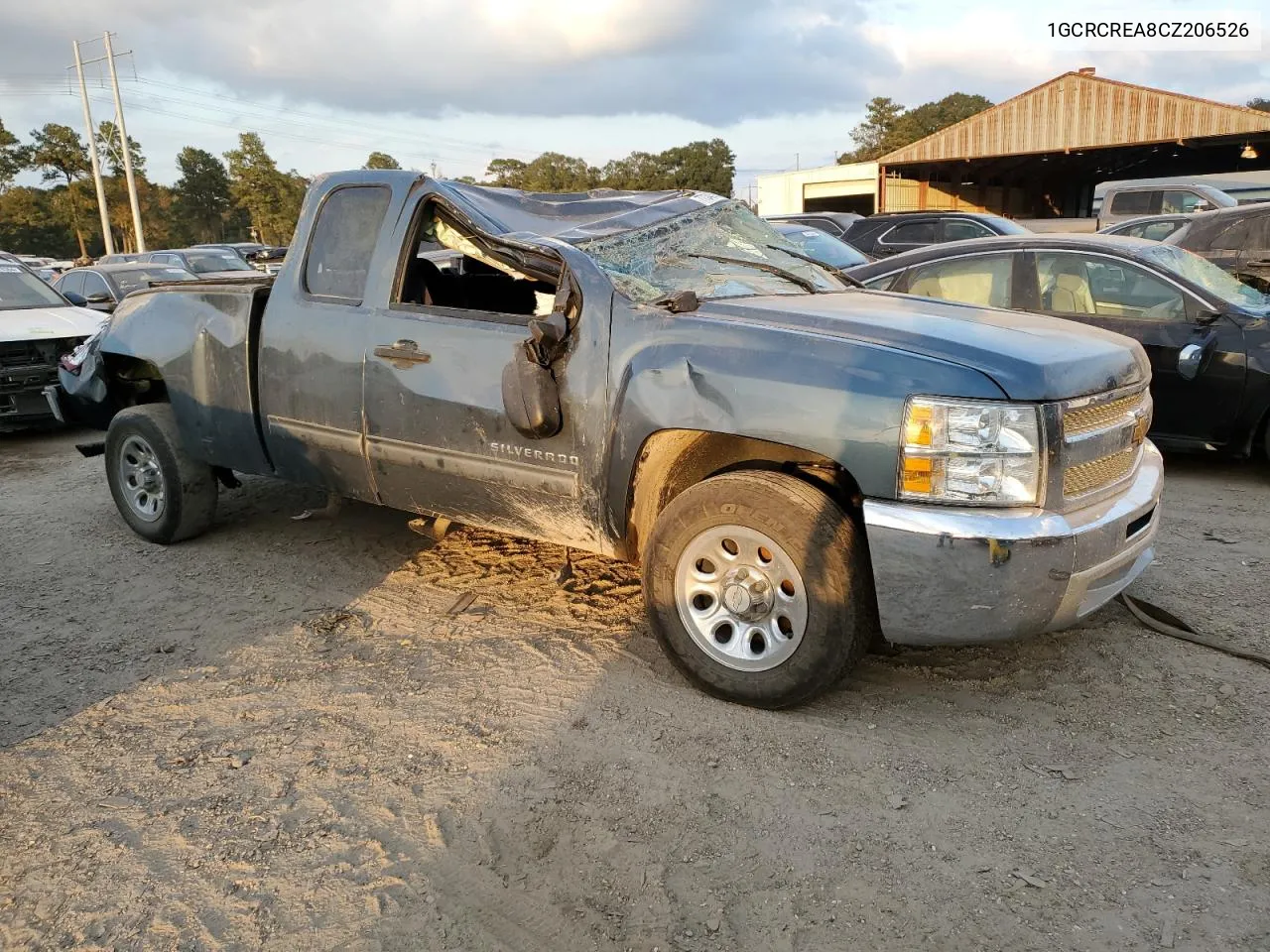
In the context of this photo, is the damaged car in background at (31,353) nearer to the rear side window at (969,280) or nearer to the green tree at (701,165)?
the rear side window at (969,280)

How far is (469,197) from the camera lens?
169 inches

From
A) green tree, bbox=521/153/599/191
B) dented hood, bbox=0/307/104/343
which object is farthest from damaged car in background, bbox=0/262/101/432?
green tree, bbox=521/153/599/191

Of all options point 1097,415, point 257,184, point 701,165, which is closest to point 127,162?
point 257,184

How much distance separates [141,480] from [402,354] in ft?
8.32

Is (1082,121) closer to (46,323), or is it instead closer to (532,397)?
(46,323)

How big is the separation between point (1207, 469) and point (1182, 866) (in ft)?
16.3

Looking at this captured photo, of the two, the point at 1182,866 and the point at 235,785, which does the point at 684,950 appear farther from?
the point at 235,785

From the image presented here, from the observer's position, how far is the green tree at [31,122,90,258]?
47.7 meters

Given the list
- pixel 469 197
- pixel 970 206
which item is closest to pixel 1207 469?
pixel 469 197

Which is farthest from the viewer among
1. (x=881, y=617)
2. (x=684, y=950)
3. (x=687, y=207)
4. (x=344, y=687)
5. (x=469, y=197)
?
(x=687, y=207)

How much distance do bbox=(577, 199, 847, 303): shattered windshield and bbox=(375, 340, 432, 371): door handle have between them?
2.84ft

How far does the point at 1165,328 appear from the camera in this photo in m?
6.34

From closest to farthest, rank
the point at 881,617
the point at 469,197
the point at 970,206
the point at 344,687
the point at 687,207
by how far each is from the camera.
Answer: the point at 881,617 → the point at 344,687 → the point at 469,197 → the point at 687,207 → the point at 970,206

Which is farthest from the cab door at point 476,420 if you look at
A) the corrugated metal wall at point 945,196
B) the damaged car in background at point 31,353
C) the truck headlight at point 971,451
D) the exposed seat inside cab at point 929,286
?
the corrugated metal wall at point 945,196
